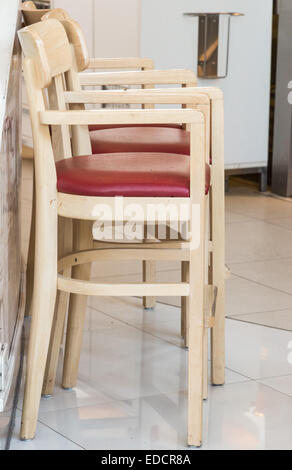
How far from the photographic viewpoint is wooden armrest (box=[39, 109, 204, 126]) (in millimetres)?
1903

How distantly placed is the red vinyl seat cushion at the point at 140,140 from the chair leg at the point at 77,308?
351 millimetres

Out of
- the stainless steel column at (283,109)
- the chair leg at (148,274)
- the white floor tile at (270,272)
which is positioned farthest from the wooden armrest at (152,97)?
the stainless steel column at (283,109)

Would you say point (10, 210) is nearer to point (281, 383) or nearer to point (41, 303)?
point (41, 303)

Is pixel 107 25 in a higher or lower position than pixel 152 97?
higher

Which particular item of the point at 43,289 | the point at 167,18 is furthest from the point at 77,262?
the point at 167,18

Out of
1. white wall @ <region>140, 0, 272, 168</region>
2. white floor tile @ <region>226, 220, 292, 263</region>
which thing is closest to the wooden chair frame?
white floor tile @ <region>226, 220, 292, 263</region>

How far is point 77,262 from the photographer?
222cm

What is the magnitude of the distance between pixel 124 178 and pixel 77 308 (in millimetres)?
488

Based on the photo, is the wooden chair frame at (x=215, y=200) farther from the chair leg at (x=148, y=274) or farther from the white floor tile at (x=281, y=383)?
the chair leg at (x=148, y=274)

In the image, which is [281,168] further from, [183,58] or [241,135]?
[183,58]

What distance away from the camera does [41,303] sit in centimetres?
202

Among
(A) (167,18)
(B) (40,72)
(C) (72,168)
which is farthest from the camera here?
(A) (167,18)

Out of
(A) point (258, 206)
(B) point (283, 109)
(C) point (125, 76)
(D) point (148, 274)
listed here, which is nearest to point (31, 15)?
(C) point (125, 76)
